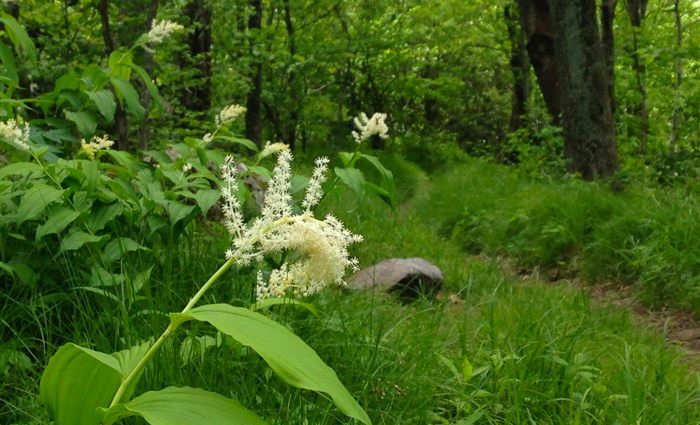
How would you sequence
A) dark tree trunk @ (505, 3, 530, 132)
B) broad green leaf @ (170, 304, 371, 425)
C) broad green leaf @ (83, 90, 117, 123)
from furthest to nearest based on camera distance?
dark tree trunk @ (505, 3, 530, 132)
broad green leaf @ (83, 90, 117, 123)
broad green leaf @ (170, 304, 371, 425)

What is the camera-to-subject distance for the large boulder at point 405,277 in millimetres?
3818

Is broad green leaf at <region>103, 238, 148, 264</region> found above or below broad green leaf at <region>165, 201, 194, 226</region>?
below

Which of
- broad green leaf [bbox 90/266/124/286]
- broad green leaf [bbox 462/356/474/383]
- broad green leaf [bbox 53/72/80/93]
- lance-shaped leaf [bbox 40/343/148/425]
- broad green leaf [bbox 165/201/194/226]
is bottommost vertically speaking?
broad green leaf [bbox 462/356/474/383]

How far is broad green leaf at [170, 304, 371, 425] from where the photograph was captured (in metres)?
0.80

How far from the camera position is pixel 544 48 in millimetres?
8852

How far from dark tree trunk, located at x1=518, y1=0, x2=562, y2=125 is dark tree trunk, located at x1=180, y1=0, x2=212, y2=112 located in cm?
483

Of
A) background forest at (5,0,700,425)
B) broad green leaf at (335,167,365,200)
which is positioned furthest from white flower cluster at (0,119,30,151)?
broad green leaf at (335,167,365,200)

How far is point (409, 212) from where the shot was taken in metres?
7.46

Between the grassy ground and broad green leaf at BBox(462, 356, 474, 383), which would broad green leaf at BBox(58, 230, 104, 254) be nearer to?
the grassy ground

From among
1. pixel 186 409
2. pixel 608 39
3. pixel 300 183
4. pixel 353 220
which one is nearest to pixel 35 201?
pixel 300 183

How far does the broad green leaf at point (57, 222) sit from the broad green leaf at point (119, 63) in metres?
0.71

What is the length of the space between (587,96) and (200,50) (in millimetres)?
4131

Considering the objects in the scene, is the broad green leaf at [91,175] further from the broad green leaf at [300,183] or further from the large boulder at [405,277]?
the large boulder at [405,277]

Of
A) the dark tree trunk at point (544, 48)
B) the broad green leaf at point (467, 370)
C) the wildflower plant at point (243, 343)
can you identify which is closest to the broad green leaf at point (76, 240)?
the wildflower plant at point (243, 343)
